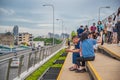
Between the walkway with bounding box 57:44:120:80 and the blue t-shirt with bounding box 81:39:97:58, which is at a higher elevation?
the blue t-shirt with bounding box 81:39:97:58

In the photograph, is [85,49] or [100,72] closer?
[100,72]

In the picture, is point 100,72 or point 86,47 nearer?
point 100,72

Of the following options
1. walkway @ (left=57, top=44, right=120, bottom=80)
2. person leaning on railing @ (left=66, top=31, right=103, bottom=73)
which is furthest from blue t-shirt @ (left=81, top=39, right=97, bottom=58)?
walkway @ (left=57, top=44, right=120, bottom=80)

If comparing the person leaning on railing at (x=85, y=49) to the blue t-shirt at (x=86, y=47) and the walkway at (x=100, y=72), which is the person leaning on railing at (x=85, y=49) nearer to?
the blue t-shirt at (x=86, y=47)

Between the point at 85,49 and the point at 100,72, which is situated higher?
the point at 85,49

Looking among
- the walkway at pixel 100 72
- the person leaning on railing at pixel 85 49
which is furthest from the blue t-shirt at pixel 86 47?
the walkway at pixel 100 72

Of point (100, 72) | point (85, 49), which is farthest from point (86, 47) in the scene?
point (100, 72)

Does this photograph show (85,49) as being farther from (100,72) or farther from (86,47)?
(100,72)

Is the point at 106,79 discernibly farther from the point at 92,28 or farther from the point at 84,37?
the point at 92,28

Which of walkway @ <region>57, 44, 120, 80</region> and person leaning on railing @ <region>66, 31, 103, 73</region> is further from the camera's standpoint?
person leaning on railing @ <region>66, 31, 103, 73</region>

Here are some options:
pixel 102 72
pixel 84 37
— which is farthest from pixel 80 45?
pixel 102 72

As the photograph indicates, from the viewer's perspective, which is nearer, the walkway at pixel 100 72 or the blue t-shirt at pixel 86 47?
the walkway at pixel 100 72

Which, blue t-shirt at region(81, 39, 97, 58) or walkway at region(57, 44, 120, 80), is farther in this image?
blue t-shirt at region(81, 39, 97, 58)

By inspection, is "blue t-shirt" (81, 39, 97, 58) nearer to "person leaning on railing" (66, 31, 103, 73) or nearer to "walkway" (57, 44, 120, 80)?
"person leaning on railing" (66, 31, 103, 73)
